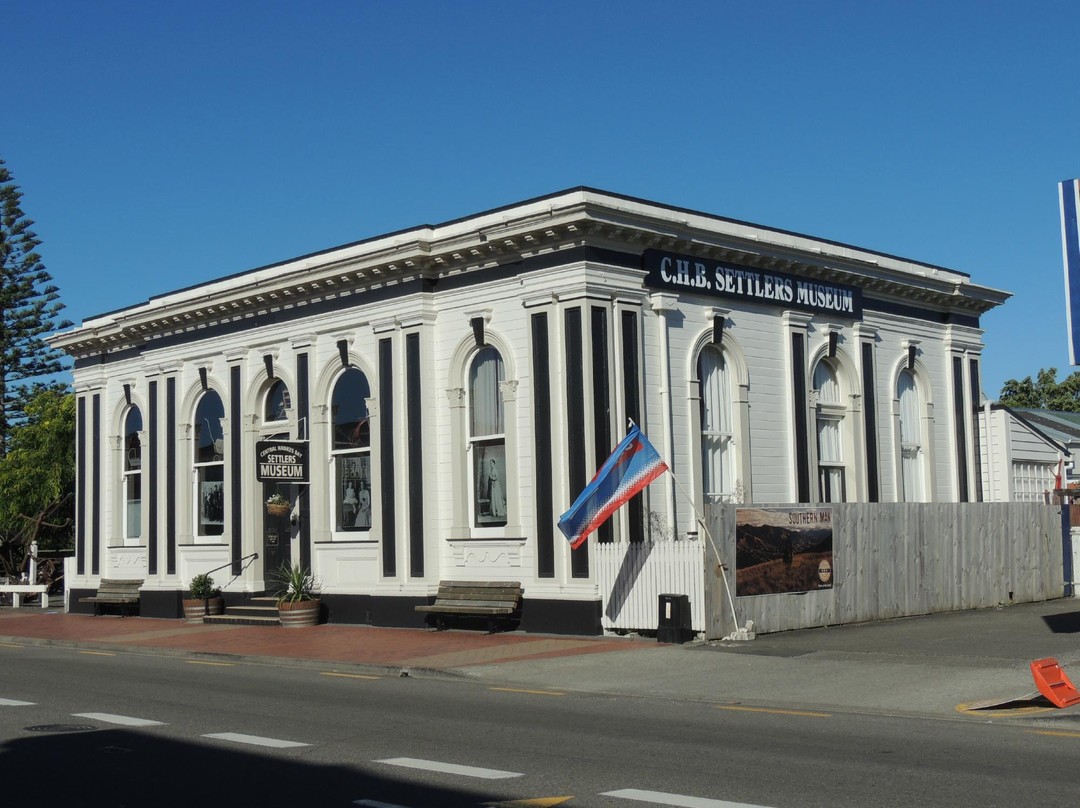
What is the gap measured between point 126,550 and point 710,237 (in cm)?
1631

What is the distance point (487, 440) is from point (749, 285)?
5.61 meters

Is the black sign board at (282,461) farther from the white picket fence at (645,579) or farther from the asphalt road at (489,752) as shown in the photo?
the asphalt road at (489,752)

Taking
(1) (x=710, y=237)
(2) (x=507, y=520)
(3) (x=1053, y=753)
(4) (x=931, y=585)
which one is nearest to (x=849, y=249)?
(1) (x=710, y=237)

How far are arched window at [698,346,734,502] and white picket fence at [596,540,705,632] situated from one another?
3.32 meters

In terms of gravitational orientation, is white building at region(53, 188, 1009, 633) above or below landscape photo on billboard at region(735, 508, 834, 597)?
above

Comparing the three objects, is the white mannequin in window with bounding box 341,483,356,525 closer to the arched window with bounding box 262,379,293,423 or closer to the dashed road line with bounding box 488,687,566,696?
the arched window with bounding box 262,379,293,423

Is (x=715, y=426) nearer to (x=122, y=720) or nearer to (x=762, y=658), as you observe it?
(x=762, y=658)

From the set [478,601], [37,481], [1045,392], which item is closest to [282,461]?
[478,601]

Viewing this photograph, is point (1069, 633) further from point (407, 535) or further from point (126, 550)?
point (126, 550)

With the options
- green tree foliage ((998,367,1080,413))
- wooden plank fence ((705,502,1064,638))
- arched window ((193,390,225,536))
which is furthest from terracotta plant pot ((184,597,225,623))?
green tree foliage ((998,367,1080,413))

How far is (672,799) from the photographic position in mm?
8047

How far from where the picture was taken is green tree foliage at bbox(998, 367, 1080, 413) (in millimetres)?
63406

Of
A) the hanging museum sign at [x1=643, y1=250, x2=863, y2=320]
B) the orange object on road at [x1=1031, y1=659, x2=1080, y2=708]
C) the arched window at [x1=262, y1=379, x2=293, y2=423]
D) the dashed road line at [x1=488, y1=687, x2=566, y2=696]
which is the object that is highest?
the hanging museum sign at [x1=643, y1=250, x2=863, y2=320]

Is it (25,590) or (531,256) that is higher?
(531,256)
